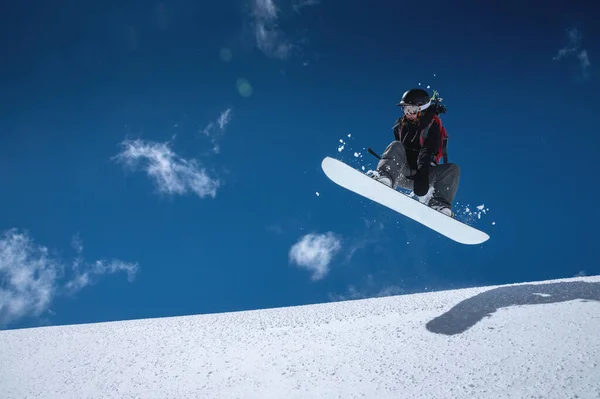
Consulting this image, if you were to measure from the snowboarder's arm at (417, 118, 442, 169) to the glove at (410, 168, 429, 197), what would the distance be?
12 centimetres

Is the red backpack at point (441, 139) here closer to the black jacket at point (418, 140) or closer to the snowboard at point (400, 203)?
the black jacket at point (418, 140)

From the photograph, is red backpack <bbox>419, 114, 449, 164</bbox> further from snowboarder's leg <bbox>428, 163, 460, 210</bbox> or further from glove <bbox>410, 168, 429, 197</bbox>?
glove <bbox>410, 168, 429, 197</bbox>

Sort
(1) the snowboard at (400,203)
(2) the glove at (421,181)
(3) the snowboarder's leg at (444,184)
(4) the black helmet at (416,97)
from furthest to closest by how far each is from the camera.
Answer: (3) the snowboarder's leg at (444,184), (1) the snowboard at (400,203), (2) the glove at (421,181), (4) the black helmet at (416,97)

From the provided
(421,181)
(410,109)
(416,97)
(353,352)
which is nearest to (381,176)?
(421,181)

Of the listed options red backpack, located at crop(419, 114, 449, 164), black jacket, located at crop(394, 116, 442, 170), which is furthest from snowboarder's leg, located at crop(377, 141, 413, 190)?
red backpack, located at crop(419, 114, 449, 164)

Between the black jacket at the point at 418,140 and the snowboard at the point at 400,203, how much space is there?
0.73 meters

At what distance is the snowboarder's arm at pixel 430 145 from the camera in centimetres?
788

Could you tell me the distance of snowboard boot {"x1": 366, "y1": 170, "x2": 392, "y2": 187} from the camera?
7812 mm

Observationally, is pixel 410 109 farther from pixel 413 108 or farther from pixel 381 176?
pixel 381 176

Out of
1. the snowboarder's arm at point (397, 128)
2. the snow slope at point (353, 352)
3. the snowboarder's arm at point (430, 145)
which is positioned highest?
the snowboarder's arm at point (397, 128)

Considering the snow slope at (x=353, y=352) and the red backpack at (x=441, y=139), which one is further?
the red backpack at (x=441, y=139)

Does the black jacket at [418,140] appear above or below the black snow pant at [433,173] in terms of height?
above

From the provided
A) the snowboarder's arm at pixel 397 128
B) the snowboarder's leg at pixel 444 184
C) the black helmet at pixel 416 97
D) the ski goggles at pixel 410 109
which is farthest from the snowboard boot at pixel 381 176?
the black helmet at pixel 416 97

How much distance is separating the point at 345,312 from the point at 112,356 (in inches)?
204
